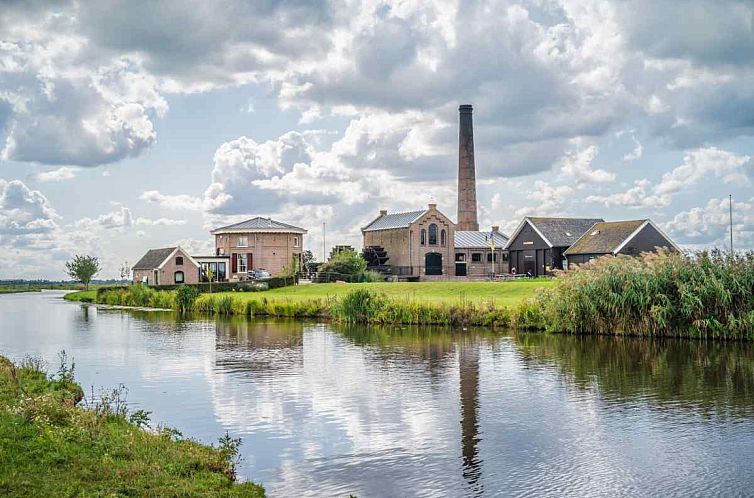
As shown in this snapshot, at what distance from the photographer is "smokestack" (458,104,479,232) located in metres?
77.8

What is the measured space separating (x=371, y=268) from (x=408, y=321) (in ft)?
120

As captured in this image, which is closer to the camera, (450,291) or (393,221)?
(450,291)

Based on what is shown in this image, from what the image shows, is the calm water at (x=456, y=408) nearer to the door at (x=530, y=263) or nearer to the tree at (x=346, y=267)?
the tree at (x=346, y=267)

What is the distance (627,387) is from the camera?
55.2 feet

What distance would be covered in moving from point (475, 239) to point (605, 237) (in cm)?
2014

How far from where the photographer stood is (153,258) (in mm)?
74938

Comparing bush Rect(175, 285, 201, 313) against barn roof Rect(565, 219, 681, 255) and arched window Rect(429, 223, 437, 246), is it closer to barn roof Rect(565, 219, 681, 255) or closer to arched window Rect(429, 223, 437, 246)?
arched window Rect(429, 223, 437, 246)

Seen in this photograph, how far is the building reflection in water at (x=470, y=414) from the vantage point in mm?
10211

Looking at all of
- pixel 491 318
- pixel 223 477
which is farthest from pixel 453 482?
pixel 491 318

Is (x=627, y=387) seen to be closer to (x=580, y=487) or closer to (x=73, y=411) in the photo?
(x=580, y=487)

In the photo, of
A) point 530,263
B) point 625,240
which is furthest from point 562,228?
point 625,240

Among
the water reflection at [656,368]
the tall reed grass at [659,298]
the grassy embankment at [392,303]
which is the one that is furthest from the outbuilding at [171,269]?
the water reflection at [656,368]

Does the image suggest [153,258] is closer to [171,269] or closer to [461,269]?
[171,269]

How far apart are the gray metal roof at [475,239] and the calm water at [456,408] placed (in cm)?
4655
